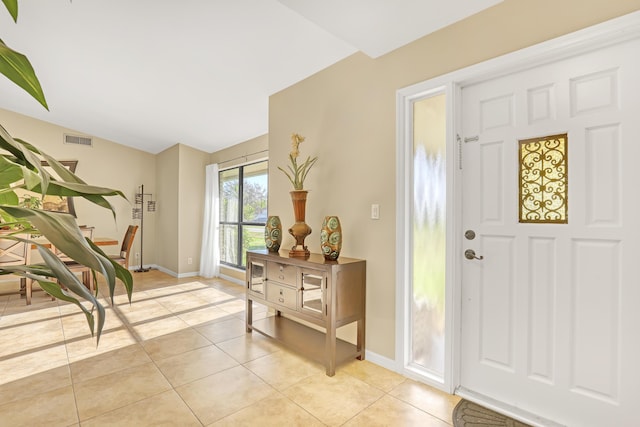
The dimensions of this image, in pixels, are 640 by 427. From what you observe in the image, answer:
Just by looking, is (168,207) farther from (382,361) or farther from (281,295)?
(382,361)

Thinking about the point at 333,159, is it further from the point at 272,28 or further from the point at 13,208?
the point at 13,208

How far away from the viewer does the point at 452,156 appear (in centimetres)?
224

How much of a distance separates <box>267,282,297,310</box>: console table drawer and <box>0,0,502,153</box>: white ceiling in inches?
77.8

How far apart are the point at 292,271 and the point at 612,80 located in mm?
2313

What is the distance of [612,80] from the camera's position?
1717 mm

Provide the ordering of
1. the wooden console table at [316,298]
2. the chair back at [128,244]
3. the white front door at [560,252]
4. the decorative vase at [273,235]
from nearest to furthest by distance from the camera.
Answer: the white front door at [560,252] → the wooden console table at [316,298] → the decorative vase at [273,235] → the chair back at [128,244]

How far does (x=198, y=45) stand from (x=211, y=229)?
11.9 ft

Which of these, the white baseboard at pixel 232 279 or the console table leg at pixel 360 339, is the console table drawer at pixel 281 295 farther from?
the white baseboard at pixel 232 279

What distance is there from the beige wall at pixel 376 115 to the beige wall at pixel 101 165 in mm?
4665

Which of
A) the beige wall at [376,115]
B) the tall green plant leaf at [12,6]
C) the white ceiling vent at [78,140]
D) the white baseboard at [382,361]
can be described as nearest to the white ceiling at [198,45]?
the beige wall at [376,115]

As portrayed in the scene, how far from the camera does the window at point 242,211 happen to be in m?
5.39

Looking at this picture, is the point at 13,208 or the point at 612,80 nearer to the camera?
the point at 13,208

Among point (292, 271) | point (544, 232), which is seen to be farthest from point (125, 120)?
point (544, 232)

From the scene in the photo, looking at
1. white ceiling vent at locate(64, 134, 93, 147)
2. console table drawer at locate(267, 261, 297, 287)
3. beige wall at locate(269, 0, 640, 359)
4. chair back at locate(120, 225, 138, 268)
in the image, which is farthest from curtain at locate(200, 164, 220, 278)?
console table drawer at locate(267, 261, 297, 287)
